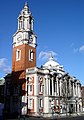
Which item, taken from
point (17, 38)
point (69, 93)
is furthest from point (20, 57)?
point (69, 93)

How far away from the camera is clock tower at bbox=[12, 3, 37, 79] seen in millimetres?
67125

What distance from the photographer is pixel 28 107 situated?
63188mm

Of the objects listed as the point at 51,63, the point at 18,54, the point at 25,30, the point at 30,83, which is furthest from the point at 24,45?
the point at 51,63

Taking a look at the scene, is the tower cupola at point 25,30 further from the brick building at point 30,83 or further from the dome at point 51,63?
the dome at point 51,63

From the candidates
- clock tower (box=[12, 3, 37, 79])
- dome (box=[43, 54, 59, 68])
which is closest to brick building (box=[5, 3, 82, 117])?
clock tower (box=[12, 3, 37, 79])

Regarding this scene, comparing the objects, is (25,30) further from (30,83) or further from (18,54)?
(30,83)

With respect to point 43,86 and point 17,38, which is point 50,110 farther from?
point 17,38

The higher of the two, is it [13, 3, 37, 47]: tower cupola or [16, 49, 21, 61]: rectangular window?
[13, 3, 37, 47]: tower cupola

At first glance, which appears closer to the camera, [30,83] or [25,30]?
[30,83]

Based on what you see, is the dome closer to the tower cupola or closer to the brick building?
the brick building

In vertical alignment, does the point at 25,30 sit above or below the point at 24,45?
above

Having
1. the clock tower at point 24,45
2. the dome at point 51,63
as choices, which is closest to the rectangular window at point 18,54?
the clock tower at point 24,45

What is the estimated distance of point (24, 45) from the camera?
67.7 metres

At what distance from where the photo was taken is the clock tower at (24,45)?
6712cm
